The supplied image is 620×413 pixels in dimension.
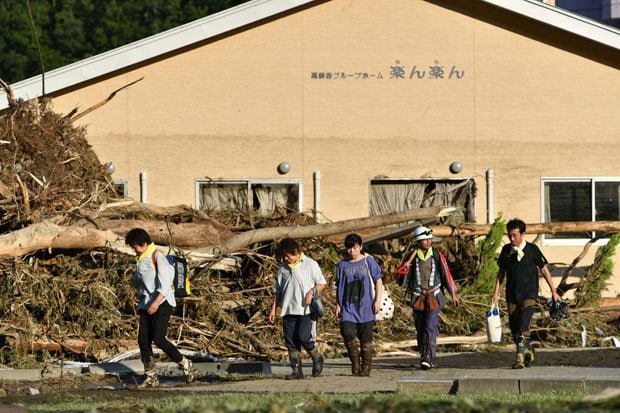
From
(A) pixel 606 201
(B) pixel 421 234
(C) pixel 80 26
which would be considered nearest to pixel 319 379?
(B) pixel 421 234

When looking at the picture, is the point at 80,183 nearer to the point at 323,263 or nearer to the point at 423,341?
the point at 323,263

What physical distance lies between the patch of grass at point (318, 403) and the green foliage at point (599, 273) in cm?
761

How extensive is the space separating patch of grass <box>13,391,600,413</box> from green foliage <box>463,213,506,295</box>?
6.93 meters

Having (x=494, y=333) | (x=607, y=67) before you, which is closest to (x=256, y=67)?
(x=607, y=67)

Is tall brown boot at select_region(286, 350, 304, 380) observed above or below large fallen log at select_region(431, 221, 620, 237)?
below

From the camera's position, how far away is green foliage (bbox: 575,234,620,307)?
19.6 meters

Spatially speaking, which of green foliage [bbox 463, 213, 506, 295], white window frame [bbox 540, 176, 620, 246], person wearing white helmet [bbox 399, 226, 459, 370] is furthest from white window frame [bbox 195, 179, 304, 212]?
person wearing white helmet [bbox 399, 226, 459, 370]

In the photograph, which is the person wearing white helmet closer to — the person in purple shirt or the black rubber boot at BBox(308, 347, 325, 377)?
the person in purple shirt

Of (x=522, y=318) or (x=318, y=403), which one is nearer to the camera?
(x=318, y=403)

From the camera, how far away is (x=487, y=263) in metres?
19.6

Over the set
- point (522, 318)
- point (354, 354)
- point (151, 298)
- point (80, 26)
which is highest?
point (80, 26)

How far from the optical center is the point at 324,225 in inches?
723

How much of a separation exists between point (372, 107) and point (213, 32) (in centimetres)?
278

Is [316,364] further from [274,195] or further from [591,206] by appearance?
[591,206]
